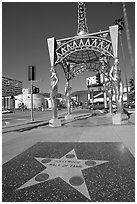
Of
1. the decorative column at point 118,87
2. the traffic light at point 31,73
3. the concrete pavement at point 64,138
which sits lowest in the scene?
the concrete pavement at point 64,138

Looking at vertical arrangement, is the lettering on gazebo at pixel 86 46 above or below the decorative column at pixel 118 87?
above

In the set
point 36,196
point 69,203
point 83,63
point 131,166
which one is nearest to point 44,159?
point 36,196

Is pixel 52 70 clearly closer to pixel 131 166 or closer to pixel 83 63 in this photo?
pixel 83 63

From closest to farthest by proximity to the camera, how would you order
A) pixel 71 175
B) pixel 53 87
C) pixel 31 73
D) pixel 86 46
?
pixel 71 175, pixel 86 46, pixel 53 87, pixel 31 73

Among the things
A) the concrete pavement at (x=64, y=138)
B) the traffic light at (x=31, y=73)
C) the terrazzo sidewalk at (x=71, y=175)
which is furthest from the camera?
the traffic light at (x=31, y=73)

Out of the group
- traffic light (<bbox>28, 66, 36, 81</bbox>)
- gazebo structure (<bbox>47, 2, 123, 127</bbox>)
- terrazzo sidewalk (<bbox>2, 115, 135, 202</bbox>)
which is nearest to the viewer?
terrazzo sidewalk (<bbox>2, 115, 135, 202</bbox>)

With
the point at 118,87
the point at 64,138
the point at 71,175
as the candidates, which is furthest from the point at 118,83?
the point at 71,175

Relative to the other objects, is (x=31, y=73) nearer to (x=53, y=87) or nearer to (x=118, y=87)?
(x=53, y=87)

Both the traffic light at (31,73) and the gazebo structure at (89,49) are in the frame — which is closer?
the gazebo structure at (89,49)

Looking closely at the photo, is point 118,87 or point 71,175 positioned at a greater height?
point 118,87

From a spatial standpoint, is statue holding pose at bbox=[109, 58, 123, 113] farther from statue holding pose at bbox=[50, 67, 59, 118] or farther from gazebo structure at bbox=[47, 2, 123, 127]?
statue holding pose at bbox=[50, 67, 59, 118]

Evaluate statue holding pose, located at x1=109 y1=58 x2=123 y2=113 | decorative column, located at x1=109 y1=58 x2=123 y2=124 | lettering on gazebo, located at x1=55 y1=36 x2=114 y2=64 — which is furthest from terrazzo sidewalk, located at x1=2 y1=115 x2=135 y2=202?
lettering on gazebo, located at x1=55 y1=36 x2=114 y2=64

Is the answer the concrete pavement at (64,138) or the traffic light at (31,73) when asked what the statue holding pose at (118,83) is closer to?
the concrete pavement at (64,138)

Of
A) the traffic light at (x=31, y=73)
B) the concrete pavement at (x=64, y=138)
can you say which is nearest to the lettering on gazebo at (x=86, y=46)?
the concrete pavement at (x=64, y=138)
